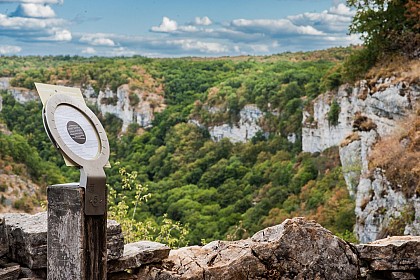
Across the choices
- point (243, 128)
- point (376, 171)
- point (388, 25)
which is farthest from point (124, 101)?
point (376, 171)

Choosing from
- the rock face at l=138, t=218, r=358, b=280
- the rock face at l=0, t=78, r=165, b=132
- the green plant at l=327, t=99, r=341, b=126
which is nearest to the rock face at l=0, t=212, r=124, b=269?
the rock face at l=138, t=218, r=358, b=280

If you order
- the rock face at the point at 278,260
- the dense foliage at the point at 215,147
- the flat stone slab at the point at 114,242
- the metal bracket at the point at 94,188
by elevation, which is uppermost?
the metal bracket at the point at 94,188

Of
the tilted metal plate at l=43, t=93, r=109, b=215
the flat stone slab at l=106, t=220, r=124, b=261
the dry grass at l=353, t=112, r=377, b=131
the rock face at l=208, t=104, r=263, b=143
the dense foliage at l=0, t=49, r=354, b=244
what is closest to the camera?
the tilted metal plate at l=43, t=93, r=109, b=215

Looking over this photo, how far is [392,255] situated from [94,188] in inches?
115

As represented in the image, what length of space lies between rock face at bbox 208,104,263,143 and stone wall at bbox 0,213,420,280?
64707mm

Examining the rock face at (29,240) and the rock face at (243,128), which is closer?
the rock face at (29,240)

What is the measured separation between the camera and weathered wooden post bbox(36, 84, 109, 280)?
3938mm

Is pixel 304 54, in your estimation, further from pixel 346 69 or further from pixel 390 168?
pixel 390 168

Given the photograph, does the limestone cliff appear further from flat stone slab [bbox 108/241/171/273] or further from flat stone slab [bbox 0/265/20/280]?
flat stone slab [bbox 0/265/20/280]

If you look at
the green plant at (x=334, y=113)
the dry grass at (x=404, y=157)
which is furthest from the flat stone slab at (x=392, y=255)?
the green plant at (x=334, y=113)

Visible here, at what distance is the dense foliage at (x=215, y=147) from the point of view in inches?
1639

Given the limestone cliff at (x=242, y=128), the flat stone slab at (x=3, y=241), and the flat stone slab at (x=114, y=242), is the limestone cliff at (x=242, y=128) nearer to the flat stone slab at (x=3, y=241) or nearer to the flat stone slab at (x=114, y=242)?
the flat stone slab at (x=114, y=242)

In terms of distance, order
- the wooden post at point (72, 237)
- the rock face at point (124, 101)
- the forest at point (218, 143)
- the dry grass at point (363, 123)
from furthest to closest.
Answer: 1. the rock face at point (124, 101)
2. the forest at point (218, 143)
3. the dry grass at point (363, 123)
4. the wooden post at point (72, 237)

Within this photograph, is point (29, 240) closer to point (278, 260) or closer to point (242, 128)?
point (278, 260)
